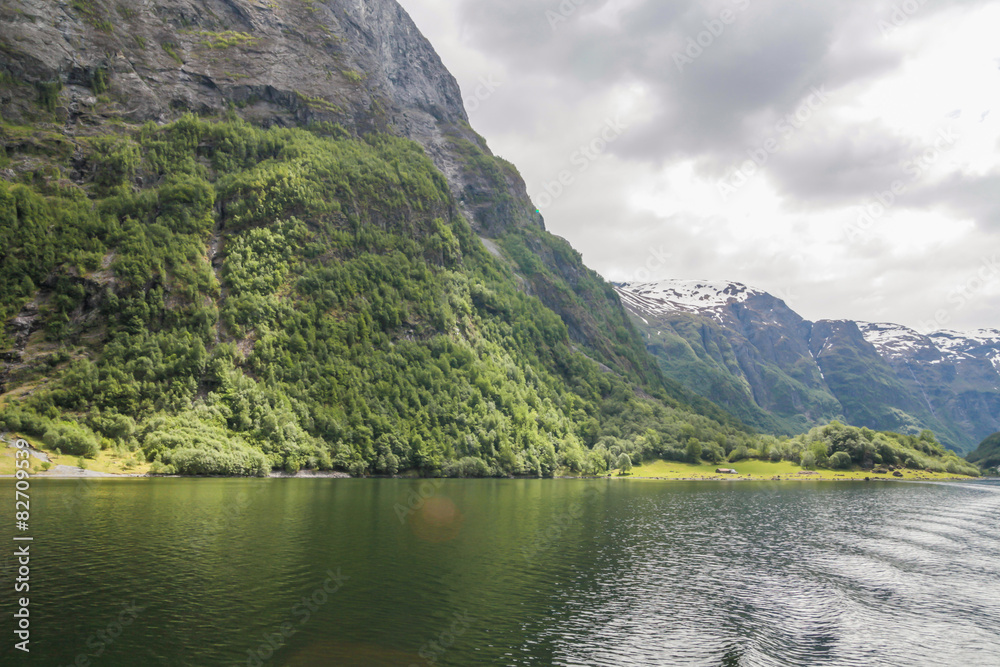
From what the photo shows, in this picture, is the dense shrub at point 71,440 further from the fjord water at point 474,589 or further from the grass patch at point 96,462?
the fjord water at point 474,589

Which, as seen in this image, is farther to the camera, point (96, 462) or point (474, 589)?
point (96, 462)

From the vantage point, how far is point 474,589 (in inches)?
1629

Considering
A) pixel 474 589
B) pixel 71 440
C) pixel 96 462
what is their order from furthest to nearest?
pixel 96 462 < pixel 71 440 < pixel 474 589

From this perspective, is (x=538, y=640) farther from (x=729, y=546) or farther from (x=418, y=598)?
(x=729, y=546)

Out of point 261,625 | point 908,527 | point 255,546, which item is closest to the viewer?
point 261,625

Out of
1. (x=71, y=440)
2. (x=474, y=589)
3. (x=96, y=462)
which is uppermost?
(x=71, y=440)

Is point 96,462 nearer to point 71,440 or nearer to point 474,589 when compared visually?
point 71,440

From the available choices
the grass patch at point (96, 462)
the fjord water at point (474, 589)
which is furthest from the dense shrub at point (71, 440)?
the fjord water at point (474, 589)

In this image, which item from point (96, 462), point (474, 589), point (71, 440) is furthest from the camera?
point (96, 462)

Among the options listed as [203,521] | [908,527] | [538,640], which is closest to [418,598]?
[538,640]

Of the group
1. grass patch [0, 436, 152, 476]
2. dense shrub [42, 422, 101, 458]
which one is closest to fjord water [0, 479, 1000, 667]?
grass patch [0, 436, 152, 476]

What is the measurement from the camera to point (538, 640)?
1271 inches

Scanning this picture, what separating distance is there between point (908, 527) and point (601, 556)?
60946mm

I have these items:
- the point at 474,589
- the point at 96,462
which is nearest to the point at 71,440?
the point at 96,462
